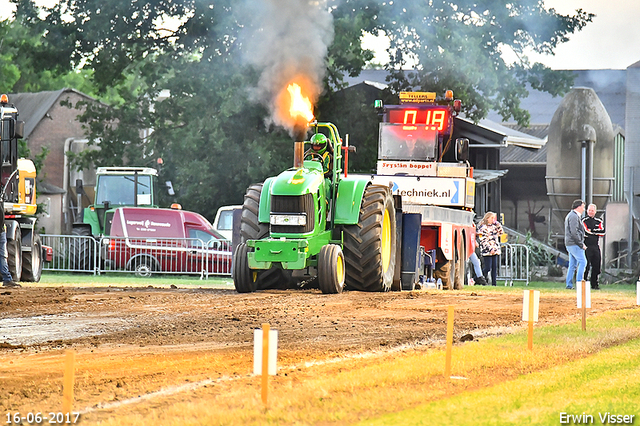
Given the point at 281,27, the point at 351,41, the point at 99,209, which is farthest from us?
the point at 99,209

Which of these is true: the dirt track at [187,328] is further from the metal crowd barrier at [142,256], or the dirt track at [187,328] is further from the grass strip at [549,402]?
the metal crowd barrier at [142,256]

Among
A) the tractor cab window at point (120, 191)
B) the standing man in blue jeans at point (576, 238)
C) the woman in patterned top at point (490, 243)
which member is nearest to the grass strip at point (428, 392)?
the standing man in blue jeans at point (576, 238)

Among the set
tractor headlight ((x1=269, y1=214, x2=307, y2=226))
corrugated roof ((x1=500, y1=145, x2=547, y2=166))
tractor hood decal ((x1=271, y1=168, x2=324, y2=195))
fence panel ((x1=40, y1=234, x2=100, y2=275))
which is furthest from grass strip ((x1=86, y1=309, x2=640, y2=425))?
corrugated roof ((x1=500, y1=145, x2=547, y2=166))

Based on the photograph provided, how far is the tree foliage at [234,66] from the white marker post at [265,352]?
77.1 ft

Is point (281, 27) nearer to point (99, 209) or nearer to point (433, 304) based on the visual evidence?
point (433, 304)

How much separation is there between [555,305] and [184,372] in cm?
911

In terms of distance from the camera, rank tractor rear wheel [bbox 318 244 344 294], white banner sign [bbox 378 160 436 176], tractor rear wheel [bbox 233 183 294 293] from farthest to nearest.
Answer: white banner sign [bbox 378 160 436 176]
tractor rear wheel [bbox 233 183 294 293]
tractor rear wheel [bbox 318 244 344 294]

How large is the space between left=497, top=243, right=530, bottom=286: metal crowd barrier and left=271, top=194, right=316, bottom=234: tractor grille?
11187 mm

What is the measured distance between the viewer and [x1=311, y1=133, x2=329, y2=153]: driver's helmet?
17.3 meters

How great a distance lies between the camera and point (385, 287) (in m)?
17.6

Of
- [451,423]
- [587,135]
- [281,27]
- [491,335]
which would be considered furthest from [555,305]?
[587,135]

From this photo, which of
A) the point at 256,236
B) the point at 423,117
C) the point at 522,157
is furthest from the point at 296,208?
the point at 522,157

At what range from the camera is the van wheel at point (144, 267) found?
28.5 meters

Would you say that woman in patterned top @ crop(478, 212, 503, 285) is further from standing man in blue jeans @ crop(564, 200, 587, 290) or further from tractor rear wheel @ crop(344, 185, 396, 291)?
tractor rear wheel @ crop(344, 185, 396, 291)
